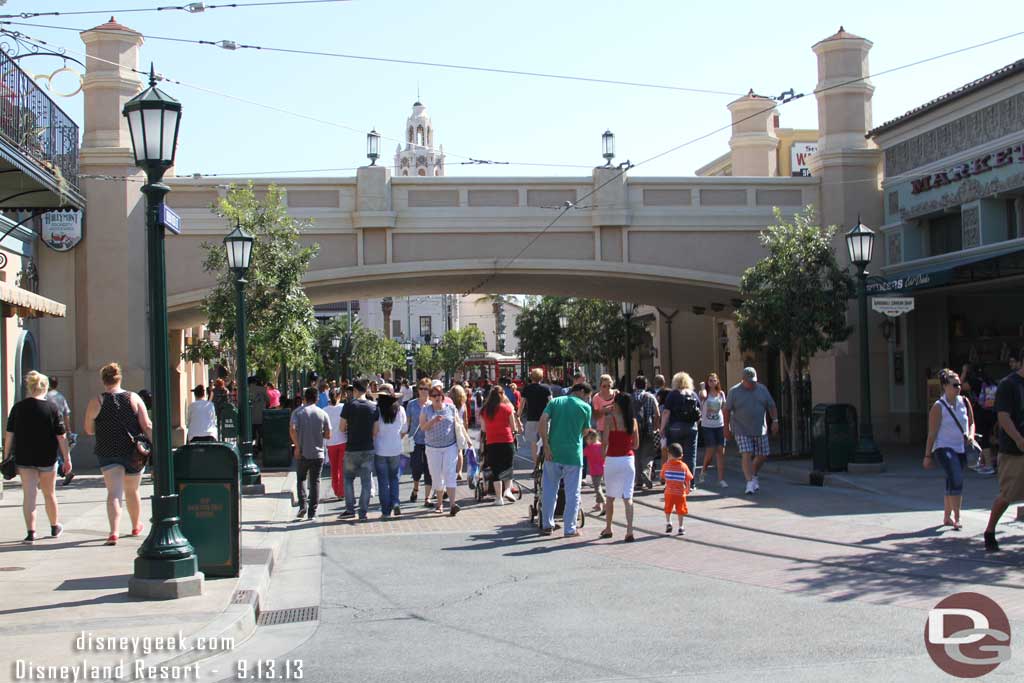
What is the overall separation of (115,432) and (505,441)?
5626 millimetres

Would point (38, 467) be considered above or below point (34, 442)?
below

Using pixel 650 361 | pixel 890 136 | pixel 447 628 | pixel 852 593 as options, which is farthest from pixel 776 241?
pixel 650 361

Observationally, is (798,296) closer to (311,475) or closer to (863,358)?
(863,358)

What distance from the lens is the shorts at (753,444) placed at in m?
15.7

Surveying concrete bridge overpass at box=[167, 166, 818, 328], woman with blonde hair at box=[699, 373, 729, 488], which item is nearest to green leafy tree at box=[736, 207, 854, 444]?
woman with blonde hair at box=[699, 373, 729, 488]

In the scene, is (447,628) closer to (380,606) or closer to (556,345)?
(380,606)

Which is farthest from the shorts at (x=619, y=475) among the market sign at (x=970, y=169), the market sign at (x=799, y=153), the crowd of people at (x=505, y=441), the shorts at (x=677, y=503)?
the market sign at (x=799, y=153)

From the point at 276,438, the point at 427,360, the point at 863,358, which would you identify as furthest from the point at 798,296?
the point at 427,360

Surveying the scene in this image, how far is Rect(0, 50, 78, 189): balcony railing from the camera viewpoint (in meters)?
12.5

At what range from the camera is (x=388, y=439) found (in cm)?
1364

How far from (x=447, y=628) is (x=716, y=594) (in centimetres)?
232

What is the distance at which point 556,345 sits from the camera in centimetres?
5344

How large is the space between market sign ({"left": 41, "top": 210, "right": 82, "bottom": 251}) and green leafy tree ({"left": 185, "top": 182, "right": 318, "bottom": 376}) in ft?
9.54

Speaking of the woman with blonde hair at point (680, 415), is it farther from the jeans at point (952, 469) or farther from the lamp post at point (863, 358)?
the jeans at point (952, 469)
